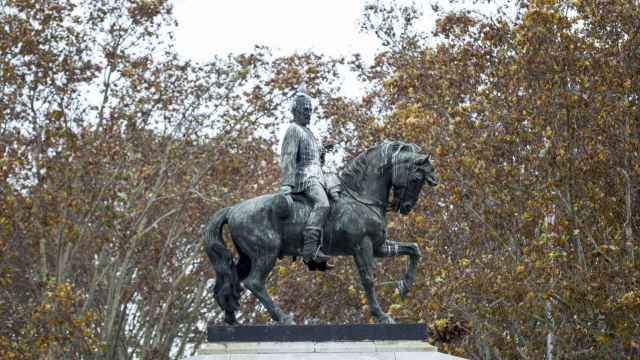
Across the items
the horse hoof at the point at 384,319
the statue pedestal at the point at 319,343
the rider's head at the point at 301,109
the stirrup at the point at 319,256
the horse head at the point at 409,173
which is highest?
the rider's head at the point at 301,109

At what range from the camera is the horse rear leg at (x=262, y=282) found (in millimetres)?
14680

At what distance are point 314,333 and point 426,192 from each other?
37.7 ft

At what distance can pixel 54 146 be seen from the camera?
25.1 meters

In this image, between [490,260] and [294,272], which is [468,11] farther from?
[294,272]

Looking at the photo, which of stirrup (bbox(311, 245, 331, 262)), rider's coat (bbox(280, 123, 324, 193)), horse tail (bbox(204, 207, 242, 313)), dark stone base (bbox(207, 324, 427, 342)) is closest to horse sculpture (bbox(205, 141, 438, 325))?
horse tail (bbox(204, 207, 242, 313))

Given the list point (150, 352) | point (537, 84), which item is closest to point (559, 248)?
point (537, 84)

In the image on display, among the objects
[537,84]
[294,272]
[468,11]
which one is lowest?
[294,272]

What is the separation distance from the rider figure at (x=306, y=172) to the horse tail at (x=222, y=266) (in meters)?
0.92

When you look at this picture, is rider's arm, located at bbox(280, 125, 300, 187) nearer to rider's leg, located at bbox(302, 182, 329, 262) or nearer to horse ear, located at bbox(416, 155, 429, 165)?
rider's leg, located at bbox(302, 182, 329, 262)

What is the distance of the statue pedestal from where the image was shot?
45.9 feet

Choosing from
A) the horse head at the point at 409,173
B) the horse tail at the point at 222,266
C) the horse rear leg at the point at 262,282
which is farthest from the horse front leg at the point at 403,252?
the horse tail at the point at 222,266

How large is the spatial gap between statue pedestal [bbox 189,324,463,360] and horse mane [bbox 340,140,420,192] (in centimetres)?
183

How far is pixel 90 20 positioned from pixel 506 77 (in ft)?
28.0

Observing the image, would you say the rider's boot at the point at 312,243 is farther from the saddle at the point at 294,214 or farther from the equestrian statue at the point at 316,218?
the saddle at the point at 294,214
